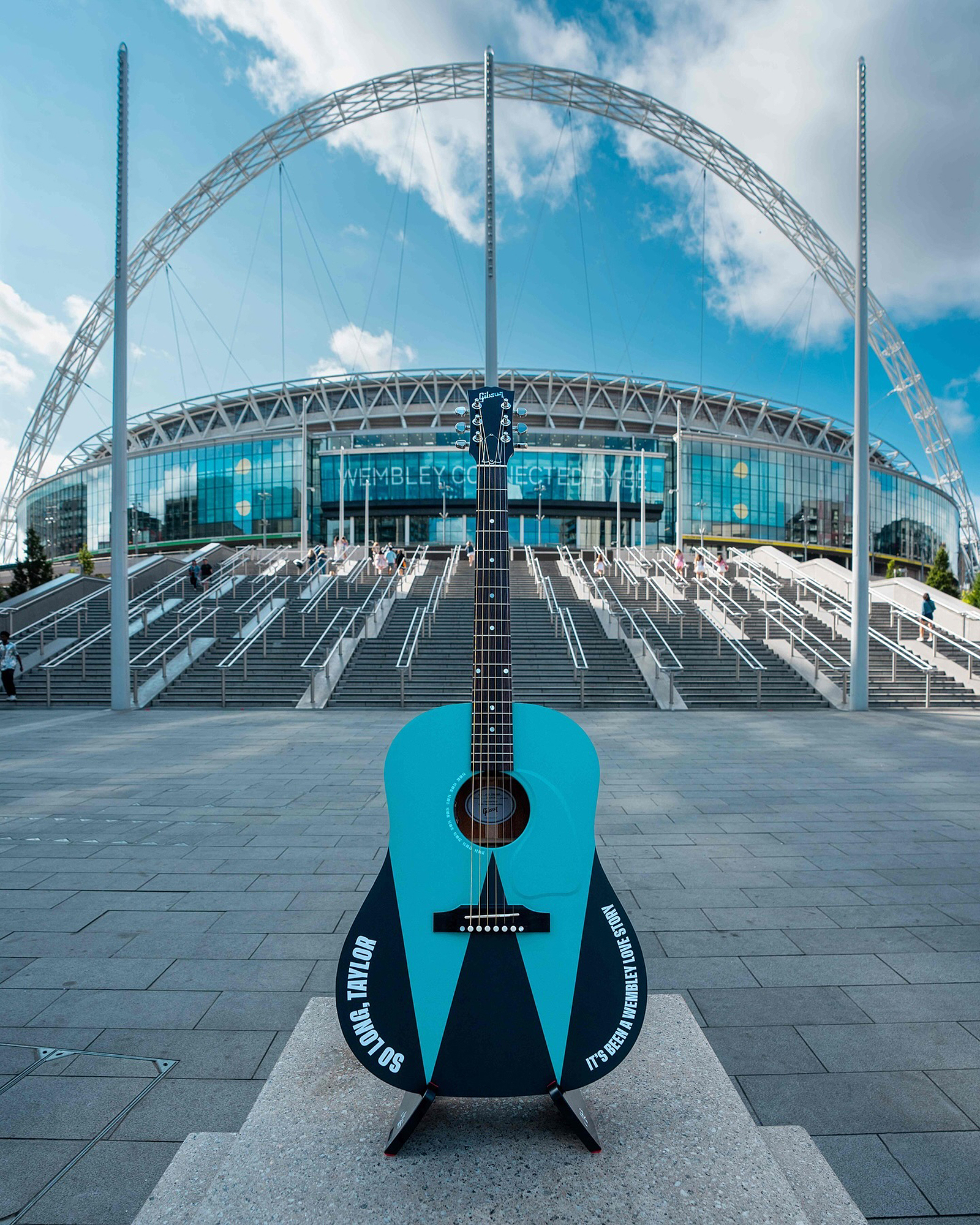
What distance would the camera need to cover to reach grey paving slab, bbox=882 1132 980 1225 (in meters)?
1.90

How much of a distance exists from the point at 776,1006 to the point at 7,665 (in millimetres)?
16151

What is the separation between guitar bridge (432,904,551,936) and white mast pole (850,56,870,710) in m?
12.7

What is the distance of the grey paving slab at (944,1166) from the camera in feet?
6.24

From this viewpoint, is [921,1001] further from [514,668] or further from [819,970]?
[514,668]

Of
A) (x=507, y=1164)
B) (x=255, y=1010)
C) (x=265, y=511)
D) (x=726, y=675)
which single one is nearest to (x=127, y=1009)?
(x=255, y=1010)

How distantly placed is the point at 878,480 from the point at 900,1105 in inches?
2781

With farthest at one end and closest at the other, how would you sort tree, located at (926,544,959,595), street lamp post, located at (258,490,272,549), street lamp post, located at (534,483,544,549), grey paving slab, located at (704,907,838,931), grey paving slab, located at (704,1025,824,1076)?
street lamp post, located at (258,490,272,549)
street lamp post, located at (534,483,544,549)
tree, located at (926,544,959,595)
grey paving slab, located at (704,907,838,931)
grey paving slab, located at (704,1025,824,1076)

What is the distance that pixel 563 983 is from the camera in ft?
6.30

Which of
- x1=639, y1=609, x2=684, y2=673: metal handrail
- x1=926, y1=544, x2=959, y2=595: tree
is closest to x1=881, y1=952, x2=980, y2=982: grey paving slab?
x1=639, y1=609, x2=684, y2=673: metal handrail

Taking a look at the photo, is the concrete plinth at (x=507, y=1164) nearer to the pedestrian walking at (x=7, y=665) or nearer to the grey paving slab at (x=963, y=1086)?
the grey paving slab at (x=963, y=1086)

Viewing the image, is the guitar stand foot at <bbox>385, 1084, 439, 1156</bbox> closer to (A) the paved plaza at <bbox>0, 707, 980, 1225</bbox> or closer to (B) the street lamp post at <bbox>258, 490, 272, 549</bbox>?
(A) the paved plaza at <bbox>0, 707, 980, 1225</bbox>

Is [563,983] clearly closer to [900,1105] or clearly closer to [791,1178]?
[791,1178]

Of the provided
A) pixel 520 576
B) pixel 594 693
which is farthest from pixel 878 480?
pixel 594 693

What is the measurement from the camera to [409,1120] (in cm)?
180
